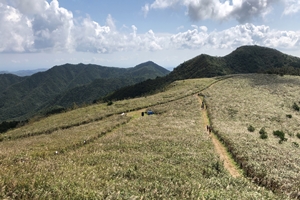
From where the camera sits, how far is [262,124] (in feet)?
129

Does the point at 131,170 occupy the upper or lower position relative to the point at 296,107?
lower

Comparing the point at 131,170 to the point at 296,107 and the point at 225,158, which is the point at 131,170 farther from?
the point at 296,107

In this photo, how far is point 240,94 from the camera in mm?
64375

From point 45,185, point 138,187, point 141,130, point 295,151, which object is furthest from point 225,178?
point 141,130

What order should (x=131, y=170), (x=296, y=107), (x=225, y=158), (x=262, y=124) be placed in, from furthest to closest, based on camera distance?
(x=296, y=107) < (x=262, y=124) < (x=225, y=158) < (x=131, y=170)

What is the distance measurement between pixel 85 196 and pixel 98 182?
2.56 metres

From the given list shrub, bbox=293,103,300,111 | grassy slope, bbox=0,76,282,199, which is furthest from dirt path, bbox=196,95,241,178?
shrub, bbox=293,103,300,111

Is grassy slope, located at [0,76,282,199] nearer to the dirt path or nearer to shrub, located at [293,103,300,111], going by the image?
the dirt path

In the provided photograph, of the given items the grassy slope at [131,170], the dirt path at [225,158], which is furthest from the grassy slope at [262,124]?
the grassy slope at [131,170]

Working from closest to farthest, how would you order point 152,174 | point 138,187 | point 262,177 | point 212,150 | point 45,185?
point 45,185 → point 138,187 → point 152,174 → point 262,177 → point 212,150

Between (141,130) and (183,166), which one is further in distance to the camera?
(141,130)

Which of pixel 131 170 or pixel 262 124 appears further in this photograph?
pixel 262 124

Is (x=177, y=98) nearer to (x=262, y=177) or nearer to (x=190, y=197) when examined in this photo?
(x=262, y=177)

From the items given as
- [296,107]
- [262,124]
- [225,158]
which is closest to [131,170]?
[225,158]
